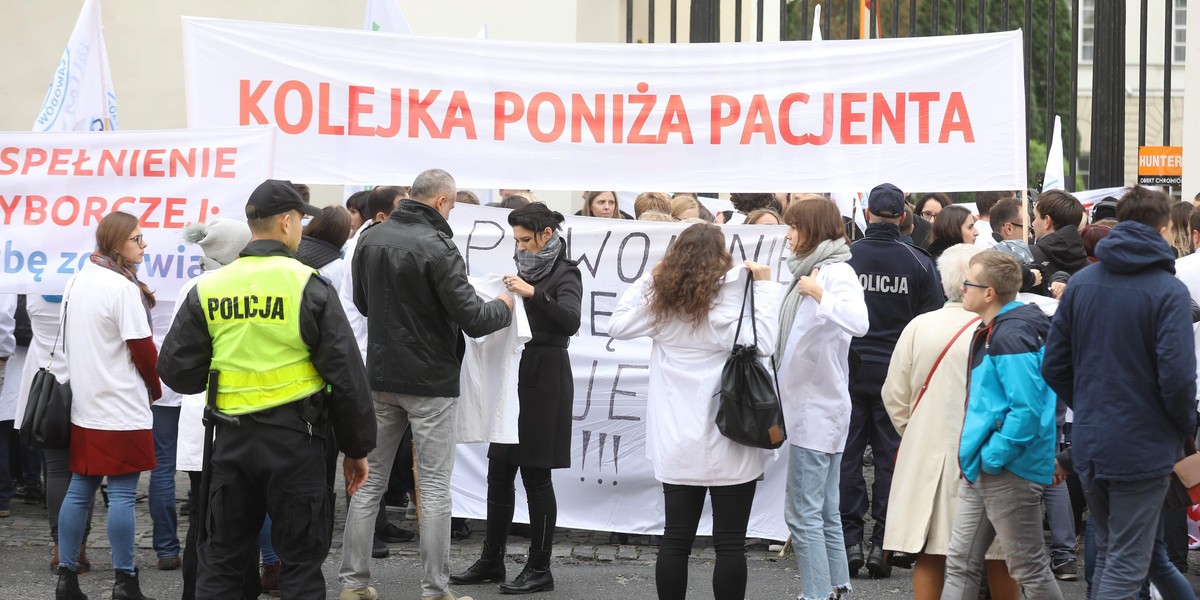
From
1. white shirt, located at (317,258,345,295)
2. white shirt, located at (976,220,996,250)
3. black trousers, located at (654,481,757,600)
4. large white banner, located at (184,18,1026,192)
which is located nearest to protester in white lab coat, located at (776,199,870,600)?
black trousers, located at (654,481,757,600)

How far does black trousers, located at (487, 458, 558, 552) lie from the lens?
6047 mm

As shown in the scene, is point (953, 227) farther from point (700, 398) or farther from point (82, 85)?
point (82, 85)

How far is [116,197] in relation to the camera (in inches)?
260

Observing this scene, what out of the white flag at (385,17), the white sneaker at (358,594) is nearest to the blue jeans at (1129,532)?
the white sneaker at (358,594)

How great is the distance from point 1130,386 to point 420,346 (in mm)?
2698

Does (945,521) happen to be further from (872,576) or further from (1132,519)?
(872,576)

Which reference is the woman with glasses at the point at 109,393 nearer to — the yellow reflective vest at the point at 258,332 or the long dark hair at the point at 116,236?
the long dark hair at the point at 116,236

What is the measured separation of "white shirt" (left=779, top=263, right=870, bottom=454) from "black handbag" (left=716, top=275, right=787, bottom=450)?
0.53 meters

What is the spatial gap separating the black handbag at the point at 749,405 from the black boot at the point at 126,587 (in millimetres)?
2651

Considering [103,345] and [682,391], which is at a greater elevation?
[103,345]

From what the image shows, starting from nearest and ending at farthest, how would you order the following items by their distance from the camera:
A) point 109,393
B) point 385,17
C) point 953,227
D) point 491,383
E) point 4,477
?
point 109,393 → point 491,383 → point 953,227 → point 4,477 → point 385,17

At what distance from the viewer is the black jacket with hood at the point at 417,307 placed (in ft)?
17.7

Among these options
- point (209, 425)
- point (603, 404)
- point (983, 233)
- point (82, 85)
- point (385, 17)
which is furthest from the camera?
point (385, 17)

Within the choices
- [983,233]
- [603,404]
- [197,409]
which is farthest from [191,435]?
[983,233]
